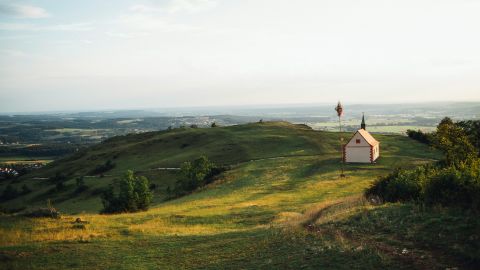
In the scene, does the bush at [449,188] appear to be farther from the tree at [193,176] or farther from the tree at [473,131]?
the tree at [193,176]

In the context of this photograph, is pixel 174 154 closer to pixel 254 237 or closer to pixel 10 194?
pixel 10 194

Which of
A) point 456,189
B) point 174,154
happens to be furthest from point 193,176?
point 456,189

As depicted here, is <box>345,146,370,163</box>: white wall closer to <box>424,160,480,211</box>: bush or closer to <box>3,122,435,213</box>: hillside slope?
<box>3,122,435,213</box>: hillside slope

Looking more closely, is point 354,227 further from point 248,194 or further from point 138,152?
point 138,152

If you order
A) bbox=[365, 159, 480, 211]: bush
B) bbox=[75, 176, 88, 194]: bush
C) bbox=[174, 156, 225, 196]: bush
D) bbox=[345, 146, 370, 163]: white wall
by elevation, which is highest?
bbox=[365, 159, 480, 211]: bush

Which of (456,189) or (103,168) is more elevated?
(456,189)

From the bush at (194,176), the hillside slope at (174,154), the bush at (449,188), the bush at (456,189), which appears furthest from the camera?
the hillside slope at (174,154)

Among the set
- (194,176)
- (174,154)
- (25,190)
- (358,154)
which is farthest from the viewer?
(174,154)

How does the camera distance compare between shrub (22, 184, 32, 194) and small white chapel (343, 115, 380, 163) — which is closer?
small white chapel (343, 115, 380, 163)

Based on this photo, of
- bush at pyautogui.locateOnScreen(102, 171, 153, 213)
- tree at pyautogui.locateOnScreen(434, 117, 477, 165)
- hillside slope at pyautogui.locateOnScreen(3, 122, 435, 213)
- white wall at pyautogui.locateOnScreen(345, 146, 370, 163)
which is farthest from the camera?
hillside slope at pyautogui.locateOnScreen(3, 122, 435, 213)

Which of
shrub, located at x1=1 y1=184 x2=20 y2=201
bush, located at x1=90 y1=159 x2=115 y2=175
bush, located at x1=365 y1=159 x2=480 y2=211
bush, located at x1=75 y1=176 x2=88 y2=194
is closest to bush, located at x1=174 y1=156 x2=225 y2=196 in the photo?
bush, located at x1=75 y1=176 x2=88 y2=194

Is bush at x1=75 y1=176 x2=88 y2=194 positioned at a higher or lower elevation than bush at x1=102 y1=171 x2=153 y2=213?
lower

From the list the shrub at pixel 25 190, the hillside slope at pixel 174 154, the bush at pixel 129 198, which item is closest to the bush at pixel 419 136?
the hillside slope at pixel 174 154

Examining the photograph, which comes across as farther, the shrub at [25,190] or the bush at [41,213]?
the shrub at [25,190]
